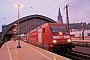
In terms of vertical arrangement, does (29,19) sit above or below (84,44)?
above

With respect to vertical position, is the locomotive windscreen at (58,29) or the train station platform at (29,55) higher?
the locomotive windscreen at (58,29)

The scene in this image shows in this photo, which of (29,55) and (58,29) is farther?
(58,29)

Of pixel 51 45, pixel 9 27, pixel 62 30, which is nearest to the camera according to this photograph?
pixel 51 45

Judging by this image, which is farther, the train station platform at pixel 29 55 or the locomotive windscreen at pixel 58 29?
the locomotive windscreen at pixel 58 29

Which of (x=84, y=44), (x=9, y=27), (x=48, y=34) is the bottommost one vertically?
(x=84, y=44)

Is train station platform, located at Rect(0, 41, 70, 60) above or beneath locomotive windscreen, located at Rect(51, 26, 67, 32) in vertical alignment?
beneath

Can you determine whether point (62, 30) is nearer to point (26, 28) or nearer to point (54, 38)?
point (54, 38)

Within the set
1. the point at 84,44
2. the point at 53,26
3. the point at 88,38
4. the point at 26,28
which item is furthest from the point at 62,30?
the point at 26,28

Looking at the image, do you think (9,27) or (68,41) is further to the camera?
(9,27)

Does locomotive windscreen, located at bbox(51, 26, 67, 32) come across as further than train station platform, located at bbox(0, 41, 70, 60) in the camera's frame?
Yes

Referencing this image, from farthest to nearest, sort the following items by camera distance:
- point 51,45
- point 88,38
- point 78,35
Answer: point 78,35 → point 88,38 → point 51,45

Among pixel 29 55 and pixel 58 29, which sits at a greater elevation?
pixel 58 29

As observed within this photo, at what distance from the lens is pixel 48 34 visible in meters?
18.4

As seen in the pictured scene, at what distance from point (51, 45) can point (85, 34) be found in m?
26.5
